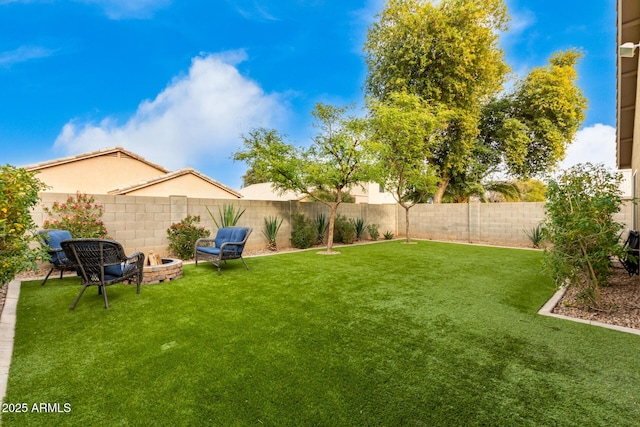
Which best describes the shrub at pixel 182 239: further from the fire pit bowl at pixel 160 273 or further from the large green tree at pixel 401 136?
the large green tree at pixel 401 136

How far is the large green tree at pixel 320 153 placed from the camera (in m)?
9.04

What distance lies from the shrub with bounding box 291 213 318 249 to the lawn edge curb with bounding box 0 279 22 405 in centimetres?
710

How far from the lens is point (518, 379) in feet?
7.64

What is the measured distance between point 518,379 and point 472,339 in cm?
73

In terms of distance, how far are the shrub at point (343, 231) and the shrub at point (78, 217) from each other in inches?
306

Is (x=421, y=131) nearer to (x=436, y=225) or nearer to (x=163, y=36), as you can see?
(x=436, y=225)

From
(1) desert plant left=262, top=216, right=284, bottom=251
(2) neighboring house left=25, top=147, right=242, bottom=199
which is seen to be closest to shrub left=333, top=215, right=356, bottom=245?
(1) desert plant left=262, top=216, right=284, bottom=251

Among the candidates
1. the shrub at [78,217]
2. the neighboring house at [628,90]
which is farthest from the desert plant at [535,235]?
the shrub at [78,217]

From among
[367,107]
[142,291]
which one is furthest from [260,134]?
[142,291]

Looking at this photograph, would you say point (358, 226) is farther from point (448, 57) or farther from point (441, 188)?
point (448, 57)

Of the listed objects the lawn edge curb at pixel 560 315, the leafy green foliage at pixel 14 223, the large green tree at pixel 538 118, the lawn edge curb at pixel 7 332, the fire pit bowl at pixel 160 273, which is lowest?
the lawn edge curb at pixel 560 315

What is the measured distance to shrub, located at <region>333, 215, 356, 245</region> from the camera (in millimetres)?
12062

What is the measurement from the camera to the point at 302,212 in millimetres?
11312

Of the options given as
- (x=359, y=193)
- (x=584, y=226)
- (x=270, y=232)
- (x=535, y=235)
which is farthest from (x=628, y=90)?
(x=359, y=193)
